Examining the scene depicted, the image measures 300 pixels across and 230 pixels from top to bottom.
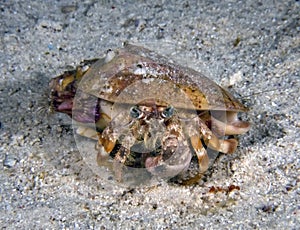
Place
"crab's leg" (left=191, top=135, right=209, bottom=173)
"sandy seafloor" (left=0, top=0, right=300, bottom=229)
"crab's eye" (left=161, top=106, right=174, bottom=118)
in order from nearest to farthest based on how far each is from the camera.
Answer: "sandy seafloor" (left=0, top=0, right=300, bottom=229)
"crab's eye" (left=161, top=106, right=174, bottom=118)
"crab's leg" (left=191, top=135, right=209, bottom=173)

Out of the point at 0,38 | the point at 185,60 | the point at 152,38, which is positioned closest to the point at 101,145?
the point at 185,60

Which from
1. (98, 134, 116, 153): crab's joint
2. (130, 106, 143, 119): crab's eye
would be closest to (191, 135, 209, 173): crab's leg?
(130, 106, 143, 119): crab's eye

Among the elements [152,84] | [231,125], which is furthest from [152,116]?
[231,125]

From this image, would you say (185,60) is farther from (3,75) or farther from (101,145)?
(3,75)

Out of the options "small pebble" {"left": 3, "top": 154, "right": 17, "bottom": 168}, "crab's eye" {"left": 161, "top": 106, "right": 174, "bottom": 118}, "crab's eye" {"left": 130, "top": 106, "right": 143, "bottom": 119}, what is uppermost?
"crab's eye" {"left": 161, "top": 106, "right": 174, "bottom": 118}

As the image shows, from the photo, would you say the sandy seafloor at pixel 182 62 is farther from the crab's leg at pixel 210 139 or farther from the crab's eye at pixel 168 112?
the crab's eye at pixel 168 112

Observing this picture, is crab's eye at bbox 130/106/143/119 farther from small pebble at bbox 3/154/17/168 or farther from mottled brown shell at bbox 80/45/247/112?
small pebble at bbox 3/154/17/168

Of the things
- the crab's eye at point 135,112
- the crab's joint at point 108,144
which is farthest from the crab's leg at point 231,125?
the crab's joint at point 108,144

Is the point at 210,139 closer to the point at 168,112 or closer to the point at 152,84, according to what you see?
the point at 168,112
